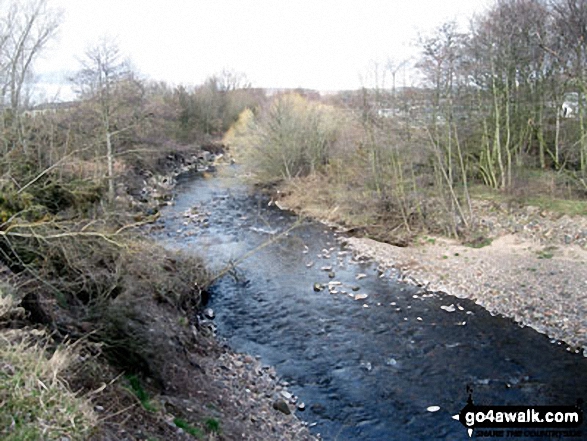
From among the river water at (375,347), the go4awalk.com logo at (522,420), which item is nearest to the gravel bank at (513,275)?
the river water at (375,347)

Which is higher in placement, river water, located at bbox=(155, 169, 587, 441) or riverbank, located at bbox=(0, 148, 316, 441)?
riverbank, located at bbox=(0, 148, 316, 441)

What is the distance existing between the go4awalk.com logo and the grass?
634cm

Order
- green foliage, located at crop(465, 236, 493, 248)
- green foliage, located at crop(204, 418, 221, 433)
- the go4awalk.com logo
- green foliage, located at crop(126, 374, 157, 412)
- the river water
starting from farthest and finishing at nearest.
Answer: green foliage, located at crop(465, 236, 493, 248) < the river water < the go4awalk.com logo < green foliage, located at crop(204, 418, 221, 433) < green foliage, located at crop(126, 374, 157, 412)

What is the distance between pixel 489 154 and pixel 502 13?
5.53m

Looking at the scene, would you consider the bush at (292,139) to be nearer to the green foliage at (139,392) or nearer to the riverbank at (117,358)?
the riverbank at (117,358)

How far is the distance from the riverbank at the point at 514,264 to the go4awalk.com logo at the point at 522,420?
2.51 metres

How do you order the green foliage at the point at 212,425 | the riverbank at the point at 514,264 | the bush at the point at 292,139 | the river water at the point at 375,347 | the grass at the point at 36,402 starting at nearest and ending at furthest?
the grass at the point at 36,402
the green foliage at the point at 212,425
the river water at the point at 375,347
the riverbank at the point at 514,264
the bush at the point at 292,139

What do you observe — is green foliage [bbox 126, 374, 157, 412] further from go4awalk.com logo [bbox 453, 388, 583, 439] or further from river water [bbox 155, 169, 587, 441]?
go4awalk.com logo [bbox 453, 388, 583, 439]

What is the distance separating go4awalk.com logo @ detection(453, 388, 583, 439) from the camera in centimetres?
807

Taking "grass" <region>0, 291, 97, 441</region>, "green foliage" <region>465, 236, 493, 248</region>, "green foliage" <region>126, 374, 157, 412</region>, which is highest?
"grass" <region>0, 291, 97, 441</region>

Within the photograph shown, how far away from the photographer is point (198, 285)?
1388 centimetres

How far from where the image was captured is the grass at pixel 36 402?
13.6ft

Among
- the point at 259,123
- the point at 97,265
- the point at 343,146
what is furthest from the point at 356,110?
the point at 97,265

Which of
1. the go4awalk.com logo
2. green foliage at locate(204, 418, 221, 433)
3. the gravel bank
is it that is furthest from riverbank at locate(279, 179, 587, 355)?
green foliage at locate(204, 418, 221, 433)
